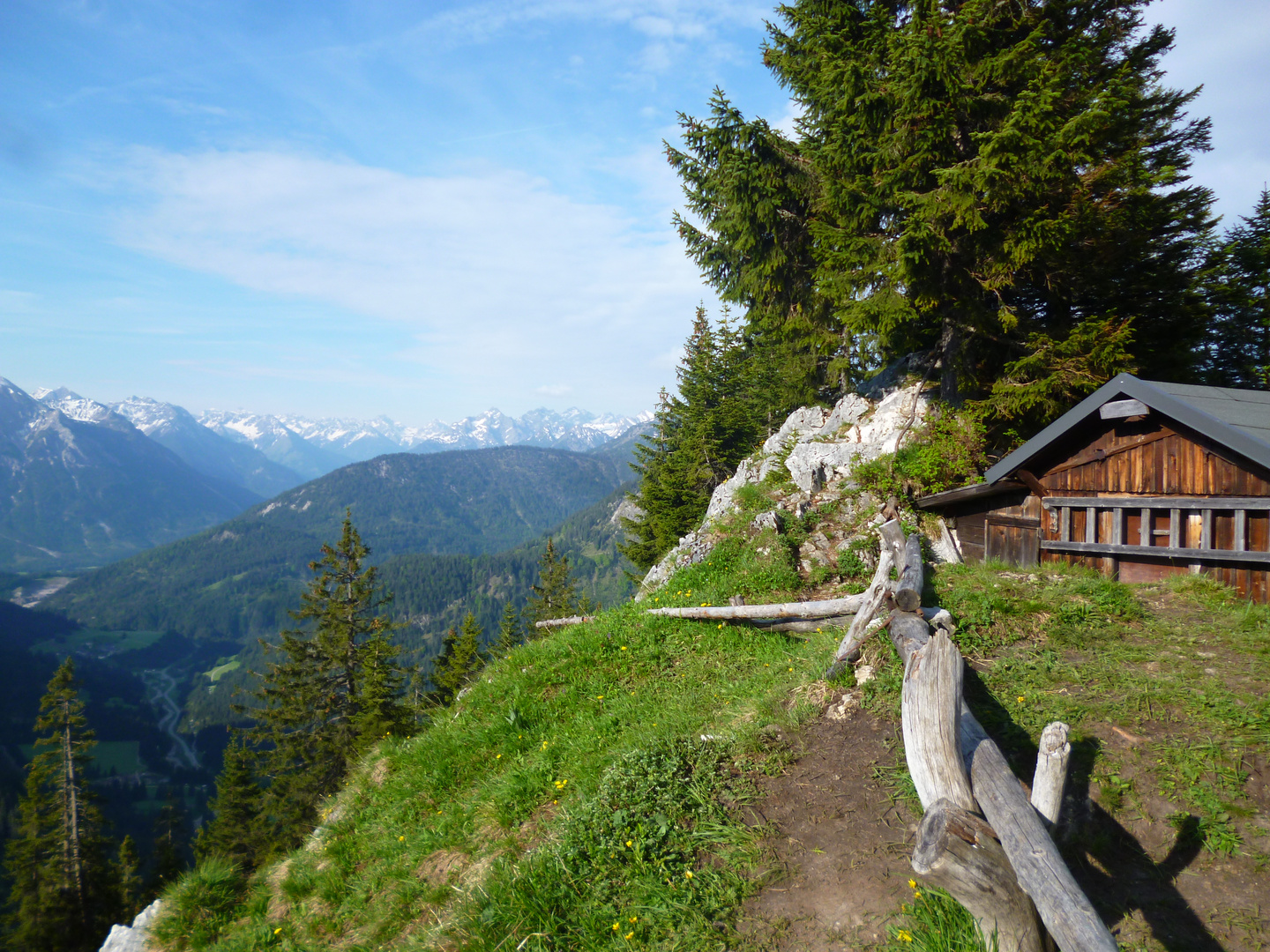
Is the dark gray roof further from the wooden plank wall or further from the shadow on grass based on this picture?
the shadow on grass

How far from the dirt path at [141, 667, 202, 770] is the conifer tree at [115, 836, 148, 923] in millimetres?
101881

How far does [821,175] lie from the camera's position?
43.7ft

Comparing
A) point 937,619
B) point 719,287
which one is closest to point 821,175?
point 719,287

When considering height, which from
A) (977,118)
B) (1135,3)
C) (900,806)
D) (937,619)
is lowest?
(900,806)

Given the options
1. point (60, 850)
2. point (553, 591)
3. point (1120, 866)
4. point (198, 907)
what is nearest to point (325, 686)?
point (553, 591)

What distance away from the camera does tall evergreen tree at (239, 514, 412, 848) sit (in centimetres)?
2933

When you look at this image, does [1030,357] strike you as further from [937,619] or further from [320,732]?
[320,732]

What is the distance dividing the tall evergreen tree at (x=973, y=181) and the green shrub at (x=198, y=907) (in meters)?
14.2

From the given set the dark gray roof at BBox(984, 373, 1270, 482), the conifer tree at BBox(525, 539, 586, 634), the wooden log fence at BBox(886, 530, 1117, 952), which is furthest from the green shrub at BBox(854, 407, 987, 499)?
the conifer tree at BBox(525, 539, 586, 634)

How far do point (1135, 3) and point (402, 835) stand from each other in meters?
20.3

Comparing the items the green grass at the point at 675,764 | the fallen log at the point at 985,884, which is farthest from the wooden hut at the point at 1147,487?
the fallen log at the point at 985,884

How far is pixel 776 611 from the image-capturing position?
8844 millimetres

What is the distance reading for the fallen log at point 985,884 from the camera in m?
3.40

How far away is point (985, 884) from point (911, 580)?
5.06 metres
